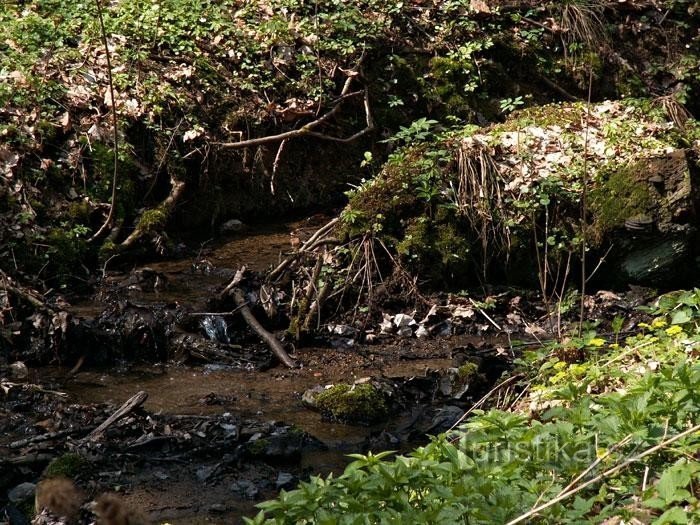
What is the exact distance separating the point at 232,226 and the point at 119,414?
3.93 metres

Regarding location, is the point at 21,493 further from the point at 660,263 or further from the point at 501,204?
the point at 660,263

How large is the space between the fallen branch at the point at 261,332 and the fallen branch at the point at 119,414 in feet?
4.85

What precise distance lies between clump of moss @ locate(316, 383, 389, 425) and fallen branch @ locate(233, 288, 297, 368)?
2.97ft

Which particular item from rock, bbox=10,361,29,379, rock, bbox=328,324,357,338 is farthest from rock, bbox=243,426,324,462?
rock, bbox=10,361,29,379

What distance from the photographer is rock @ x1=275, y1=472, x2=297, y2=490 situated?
4.72 metres

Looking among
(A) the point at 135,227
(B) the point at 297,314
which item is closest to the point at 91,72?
(A) the point at 135,227

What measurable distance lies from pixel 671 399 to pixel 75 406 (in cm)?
397

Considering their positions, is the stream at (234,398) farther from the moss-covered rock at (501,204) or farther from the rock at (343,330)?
the moss-covered rock at (501,204)

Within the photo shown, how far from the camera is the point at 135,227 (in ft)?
27.2

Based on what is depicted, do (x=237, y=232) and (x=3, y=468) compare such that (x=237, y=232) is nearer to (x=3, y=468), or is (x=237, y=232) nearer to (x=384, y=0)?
(x=384, y=0)

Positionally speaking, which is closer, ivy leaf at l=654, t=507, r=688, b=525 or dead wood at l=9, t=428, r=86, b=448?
ivy leaf at l=654, t=507, r=688, b=525

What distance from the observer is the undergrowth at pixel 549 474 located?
2979 mm

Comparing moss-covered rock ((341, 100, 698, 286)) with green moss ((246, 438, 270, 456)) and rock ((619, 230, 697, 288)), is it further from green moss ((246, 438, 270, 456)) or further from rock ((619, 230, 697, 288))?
green moss ((246, 438, 270, 456))

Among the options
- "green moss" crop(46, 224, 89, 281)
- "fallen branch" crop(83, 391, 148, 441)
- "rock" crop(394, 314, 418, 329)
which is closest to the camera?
"fallen branch" crop(83, 391, 148, 441)
